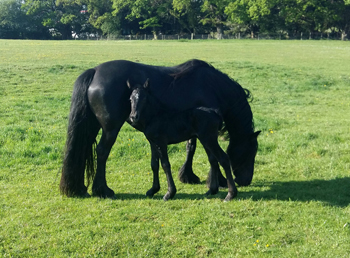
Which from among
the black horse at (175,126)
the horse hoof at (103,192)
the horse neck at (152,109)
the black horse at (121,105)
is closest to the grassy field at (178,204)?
the horse hoof at (103,192)

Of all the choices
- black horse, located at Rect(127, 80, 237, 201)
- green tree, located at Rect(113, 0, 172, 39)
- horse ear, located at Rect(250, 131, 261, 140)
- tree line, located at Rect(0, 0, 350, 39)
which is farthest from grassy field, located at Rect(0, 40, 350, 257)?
green tree, located at Rect(113, 0, 172, 39)

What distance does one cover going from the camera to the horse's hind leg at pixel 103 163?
522 cm

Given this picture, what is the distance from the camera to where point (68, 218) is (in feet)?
15.4

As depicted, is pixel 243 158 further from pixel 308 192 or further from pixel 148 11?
pixel 148 11

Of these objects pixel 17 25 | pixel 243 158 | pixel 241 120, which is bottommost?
pixel 243 158

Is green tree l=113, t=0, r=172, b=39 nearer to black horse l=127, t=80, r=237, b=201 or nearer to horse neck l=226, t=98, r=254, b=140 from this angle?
horse neck l=226, t=98, r=254, b=140

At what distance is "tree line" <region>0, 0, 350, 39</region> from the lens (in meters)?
67.6

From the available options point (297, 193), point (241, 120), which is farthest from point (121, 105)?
point (297, 193)

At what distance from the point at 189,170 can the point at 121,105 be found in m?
1.85

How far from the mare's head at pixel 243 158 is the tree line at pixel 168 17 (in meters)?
66.9

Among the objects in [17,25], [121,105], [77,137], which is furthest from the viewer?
[17,25]

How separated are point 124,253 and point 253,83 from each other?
48.5 ft

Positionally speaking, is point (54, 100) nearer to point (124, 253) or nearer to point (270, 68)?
point (124, 253)

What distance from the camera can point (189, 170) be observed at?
6.16 m
